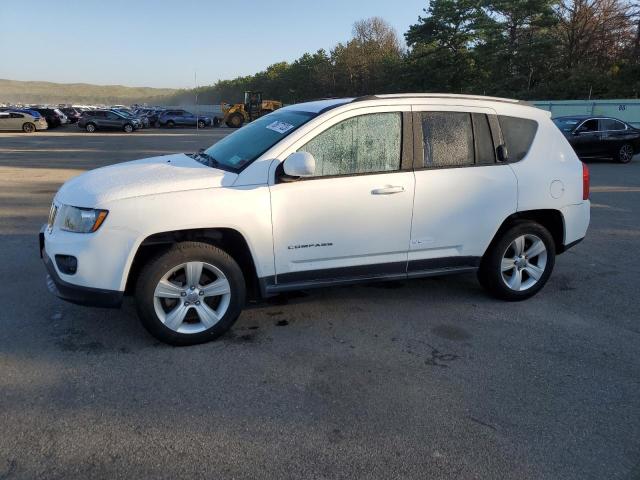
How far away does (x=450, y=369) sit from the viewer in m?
3.61

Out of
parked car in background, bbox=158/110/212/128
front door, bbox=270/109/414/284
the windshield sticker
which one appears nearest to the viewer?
front door, bbox=270/109/414/284

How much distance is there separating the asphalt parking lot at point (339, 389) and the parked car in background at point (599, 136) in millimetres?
13819

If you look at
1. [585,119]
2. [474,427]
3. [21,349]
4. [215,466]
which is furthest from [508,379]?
[585,119]

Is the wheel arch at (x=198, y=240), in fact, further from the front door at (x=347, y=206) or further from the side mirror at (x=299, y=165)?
the side mirror at (x=299, y=165)

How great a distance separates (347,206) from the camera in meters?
4.04

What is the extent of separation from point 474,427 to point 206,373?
5.67 ft

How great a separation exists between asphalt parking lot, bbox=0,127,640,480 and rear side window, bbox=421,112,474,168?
1334 millimetres

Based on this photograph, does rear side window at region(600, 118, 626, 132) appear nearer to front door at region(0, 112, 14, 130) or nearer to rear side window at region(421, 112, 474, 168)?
rear side window at region(421, 112, 474, 168)

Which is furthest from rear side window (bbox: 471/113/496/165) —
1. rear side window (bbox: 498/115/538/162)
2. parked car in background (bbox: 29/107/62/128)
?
parked car in background (bbox: 29/107/62/128)

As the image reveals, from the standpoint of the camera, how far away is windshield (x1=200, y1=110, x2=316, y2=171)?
13.4 feet

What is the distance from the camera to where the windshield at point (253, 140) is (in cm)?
409

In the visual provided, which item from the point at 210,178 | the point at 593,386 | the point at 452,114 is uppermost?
the point at 452,114

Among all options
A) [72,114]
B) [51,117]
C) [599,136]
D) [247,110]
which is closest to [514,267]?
[599,136]

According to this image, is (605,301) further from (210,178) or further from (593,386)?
(210,178)
